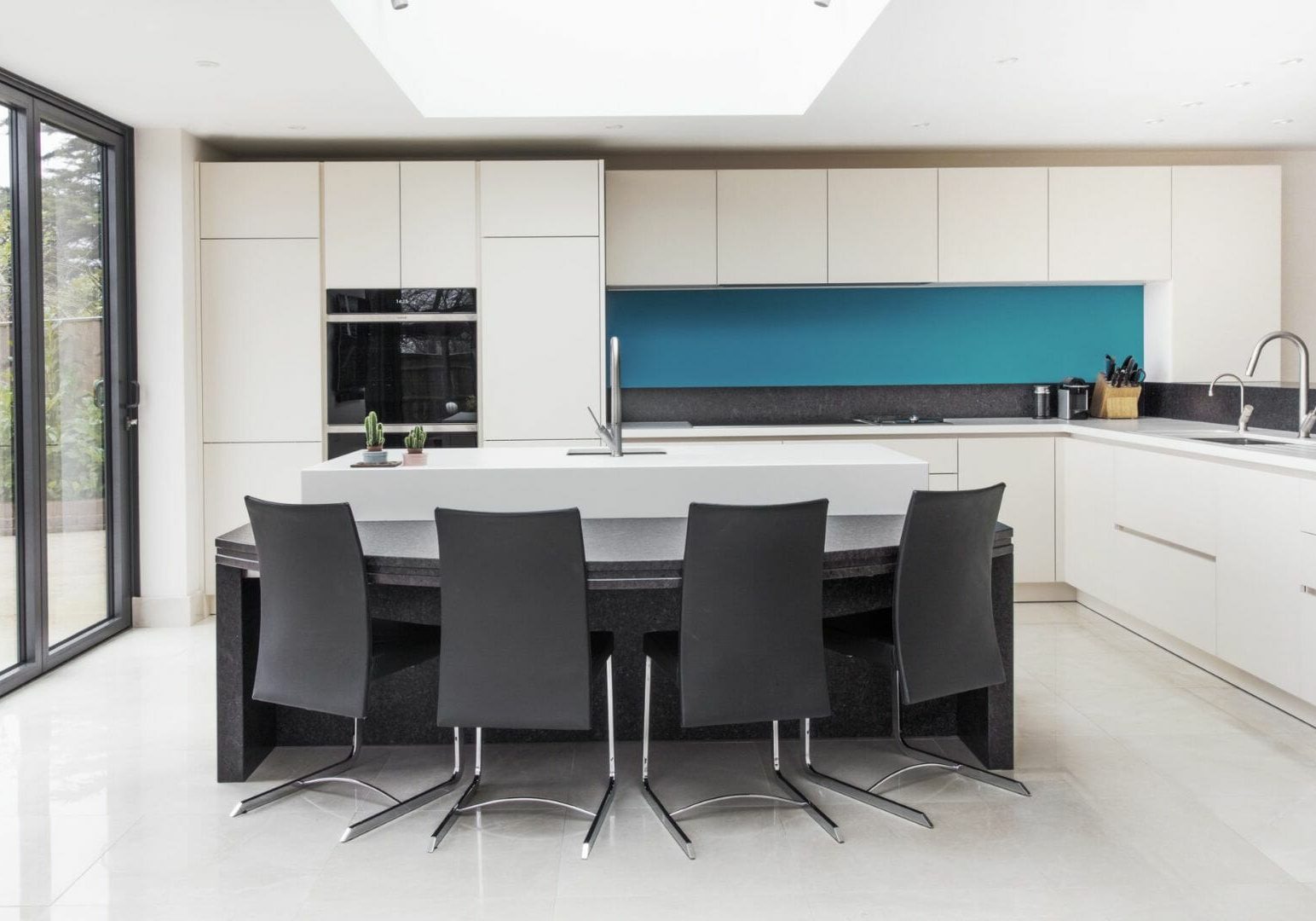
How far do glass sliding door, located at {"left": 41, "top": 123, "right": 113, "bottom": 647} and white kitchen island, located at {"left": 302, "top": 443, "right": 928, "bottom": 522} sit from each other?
5.97 feet

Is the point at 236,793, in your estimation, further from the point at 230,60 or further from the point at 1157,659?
the point at 1157,659

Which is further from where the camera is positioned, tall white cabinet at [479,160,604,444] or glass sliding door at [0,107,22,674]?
tall white cabinet at [479,160,604,444]

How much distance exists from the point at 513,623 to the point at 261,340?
334cm

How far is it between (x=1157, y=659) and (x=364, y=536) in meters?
3.39

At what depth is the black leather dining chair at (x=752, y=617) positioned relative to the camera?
2.79 metres

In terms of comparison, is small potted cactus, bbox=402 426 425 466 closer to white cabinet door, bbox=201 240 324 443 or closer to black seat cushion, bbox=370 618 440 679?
black seat cushion, bbox=370 618 440 679

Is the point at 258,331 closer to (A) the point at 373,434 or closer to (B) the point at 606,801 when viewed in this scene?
(A) the point at 373,434

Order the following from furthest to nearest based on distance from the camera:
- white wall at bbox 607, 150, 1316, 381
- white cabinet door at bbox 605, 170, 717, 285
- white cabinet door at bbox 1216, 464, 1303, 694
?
white wall at bbox 607, 150, 1316, 381 < white cabinet door at bbox 605, 170, 717, 285 < white cabinet door at bbox 1216, 464, 1303, 694

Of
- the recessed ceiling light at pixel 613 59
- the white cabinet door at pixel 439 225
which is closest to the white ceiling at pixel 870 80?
the recessed ceiling light at pixel 613 59

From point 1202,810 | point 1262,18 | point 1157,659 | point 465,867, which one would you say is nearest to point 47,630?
point 465,867

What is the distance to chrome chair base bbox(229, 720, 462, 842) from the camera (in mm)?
2998

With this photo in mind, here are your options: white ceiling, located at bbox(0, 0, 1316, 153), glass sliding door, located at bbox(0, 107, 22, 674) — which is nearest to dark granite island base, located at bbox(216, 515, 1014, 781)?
glass sliding door, located at bbox(0, 107, 22, 674)

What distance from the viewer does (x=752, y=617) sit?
2.83 metres

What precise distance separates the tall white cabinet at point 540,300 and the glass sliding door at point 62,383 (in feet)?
5.66
